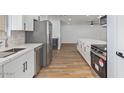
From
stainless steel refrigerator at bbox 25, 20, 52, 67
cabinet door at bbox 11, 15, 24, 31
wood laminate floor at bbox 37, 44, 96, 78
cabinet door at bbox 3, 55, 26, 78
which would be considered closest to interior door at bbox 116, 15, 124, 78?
cabinet door at bbox 3, 55, 26, 78

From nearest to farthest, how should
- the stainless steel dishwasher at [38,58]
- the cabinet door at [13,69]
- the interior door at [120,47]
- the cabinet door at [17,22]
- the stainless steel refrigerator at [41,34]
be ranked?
1. the interior door at [120,47]
2. the cabinet door at [13,69]
3. the cabinet door at [17,22]
4. the stainless steel dishwasher at [38,58]
5. the stainless steel refrigerator at [41,34]

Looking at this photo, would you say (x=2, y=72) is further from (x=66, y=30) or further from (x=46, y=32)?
(x=66, y=30)

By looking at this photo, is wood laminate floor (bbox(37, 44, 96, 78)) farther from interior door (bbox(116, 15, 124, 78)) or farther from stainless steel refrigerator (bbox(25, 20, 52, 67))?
interior door (bbox(116, 15, 124, 78))

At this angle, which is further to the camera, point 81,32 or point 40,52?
point 81,32

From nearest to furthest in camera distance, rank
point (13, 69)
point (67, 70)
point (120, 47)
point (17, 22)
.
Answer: point (120, 47) → point (13, 69) → point (17, 22) → point (67, 70)

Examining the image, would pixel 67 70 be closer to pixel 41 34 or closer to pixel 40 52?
pixel 40 52

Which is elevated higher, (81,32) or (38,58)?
(81,32)

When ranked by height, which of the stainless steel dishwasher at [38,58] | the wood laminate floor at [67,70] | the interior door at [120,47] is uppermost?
the interior door at [120,47]

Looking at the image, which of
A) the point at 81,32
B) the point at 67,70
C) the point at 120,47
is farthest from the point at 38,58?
the point at 81,32

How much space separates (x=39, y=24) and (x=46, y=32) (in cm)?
35

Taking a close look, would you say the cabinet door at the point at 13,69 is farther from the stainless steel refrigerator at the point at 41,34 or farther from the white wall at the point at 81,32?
the white wall at the point at 81,32

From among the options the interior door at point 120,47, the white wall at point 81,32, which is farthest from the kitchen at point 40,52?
the white wall at point 81,32
